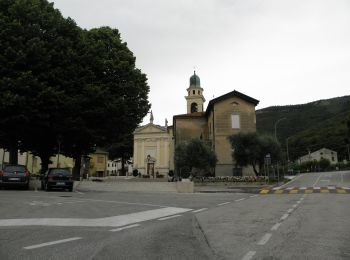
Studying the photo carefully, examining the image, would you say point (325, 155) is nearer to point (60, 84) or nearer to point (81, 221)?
point (60, 84)

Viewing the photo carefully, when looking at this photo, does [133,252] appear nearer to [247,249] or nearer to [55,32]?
[247,249]

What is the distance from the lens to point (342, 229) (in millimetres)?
9250

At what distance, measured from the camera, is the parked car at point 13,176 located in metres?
25.6

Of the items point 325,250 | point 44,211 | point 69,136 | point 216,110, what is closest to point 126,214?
point 44,211

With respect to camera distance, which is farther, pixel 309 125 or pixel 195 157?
pixel 309 125

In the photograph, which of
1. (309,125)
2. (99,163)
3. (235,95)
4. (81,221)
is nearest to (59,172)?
(81,221)

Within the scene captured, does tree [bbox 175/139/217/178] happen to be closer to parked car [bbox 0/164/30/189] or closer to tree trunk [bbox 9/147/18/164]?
tree trunk [bbox 9/147/18/164]

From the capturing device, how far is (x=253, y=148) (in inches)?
1770

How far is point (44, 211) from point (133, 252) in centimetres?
727

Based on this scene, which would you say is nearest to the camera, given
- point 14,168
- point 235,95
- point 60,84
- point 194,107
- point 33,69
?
point 14,168

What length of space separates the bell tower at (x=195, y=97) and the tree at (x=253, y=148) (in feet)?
106

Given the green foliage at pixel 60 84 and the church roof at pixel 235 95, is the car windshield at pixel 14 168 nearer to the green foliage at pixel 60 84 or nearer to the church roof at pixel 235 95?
the green foliage at pixel 60 84

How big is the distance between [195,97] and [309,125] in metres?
83.5

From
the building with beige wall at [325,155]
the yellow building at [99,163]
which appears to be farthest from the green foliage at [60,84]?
the building with beige wall at [325,155]
